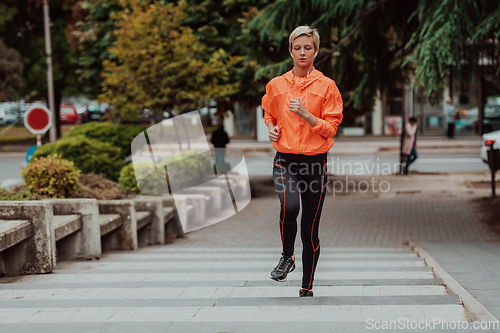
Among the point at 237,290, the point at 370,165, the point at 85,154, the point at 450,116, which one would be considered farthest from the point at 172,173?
the point at 450,116

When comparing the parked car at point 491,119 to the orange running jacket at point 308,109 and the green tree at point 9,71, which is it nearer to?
the green tree at point 9,71

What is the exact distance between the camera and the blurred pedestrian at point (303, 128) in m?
3.84

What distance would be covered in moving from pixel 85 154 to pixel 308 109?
25.6 feet

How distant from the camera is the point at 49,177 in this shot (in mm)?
7582

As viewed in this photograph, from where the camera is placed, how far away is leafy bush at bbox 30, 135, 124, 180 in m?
10.7

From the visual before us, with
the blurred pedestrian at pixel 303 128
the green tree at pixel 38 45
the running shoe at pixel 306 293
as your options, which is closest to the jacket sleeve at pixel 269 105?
the blurred pedestrian at pixel 303 128

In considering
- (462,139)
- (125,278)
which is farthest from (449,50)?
(462,139)

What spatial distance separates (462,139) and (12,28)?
24202 millimetres

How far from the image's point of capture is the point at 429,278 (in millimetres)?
4980

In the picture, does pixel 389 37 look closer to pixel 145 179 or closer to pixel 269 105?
pixel 145 179

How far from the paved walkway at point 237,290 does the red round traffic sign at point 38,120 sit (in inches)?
197

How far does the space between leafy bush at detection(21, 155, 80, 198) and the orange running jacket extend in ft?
14.9

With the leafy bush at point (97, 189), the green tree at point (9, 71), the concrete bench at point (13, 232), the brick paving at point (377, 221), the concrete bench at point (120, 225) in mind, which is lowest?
the brick paving at point (377, 221)

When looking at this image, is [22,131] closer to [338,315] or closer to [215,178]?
[215,178]
